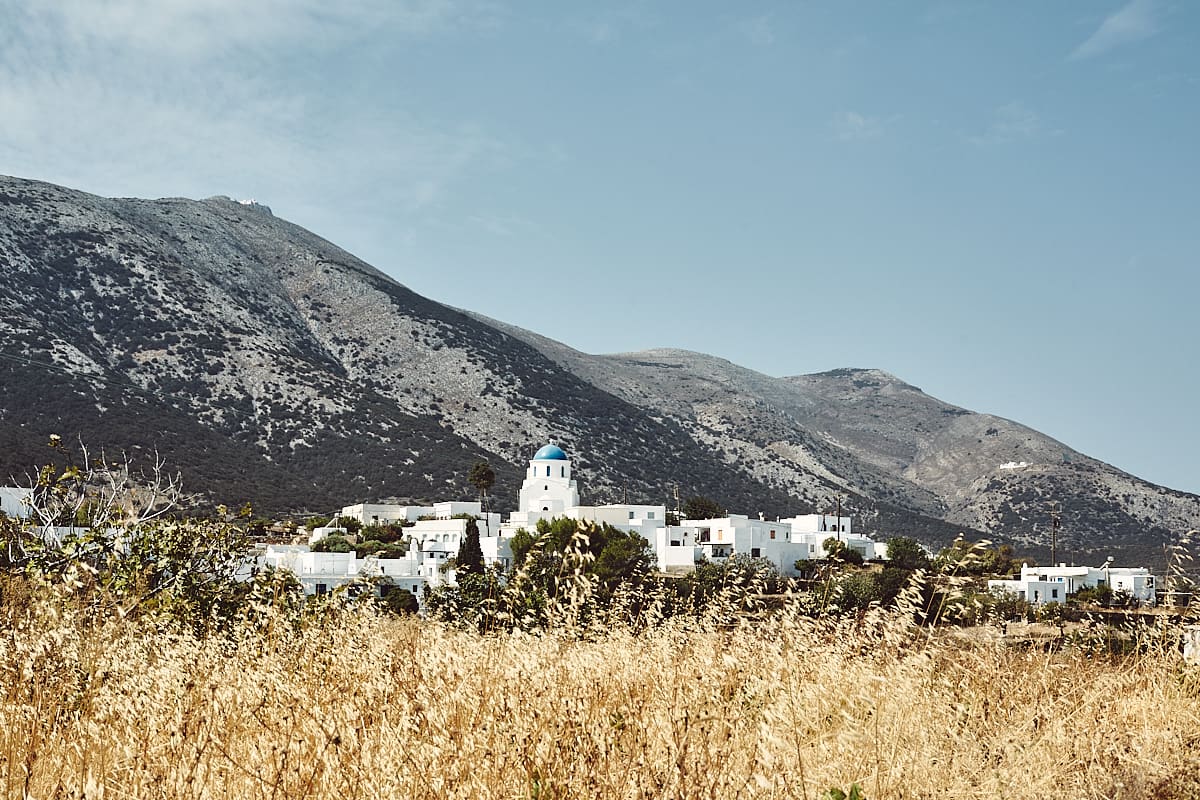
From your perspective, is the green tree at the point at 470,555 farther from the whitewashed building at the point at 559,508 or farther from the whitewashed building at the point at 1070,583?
the whitewashed building at the point at 1070,583

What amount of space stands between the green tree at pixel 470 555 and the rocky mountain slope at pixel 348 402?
57.9 feet

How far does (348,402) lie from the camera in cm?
8588

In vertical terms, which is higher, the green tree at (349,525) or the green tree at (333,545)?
the green tree at (349,525)

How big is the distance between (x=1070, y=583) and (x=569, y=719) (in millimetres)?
57491

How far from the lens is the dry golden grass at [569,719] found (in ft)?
11.3

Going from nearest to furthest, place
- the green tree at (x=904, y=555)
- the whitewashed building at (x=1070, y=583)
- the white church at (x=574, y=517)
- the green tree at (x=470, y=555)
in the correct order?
the green tree at (x=470, y=555) → the whitewashed building at (x=1070, y=583) → the white church at (x=574, y=517) → the green tree at (x=904, y=555)

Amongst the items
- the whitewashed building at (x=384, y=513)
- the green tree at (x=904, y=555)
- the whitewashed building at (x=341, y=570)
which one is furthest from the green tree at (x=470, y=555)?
the green tree at (x=904, y=555)

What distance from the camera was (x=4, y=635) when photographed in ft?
18.5

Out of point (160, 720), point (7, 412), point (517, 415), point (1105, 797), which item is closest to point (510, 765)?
point (160, 720)

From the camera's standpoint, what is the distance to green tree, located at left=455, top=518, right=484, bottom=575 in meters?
44.9

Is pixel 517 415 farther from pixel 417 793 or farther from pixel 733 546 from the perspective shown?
pixel 417 793

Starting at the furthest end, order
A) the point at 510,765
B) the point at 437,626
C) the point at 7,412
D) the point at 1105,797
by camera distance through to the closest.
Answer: the point at 7,412, the point at 437,626, the point at 1105,797, the point at 510,765

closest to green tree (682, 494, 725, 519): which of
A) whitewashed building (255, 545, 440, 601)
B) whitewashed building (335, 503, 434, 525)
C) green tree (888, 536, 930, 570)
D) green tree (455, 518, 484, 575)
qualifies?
green tree (888, 536, 930, 570)

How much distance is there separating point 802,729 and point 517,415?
9136 centimetres
